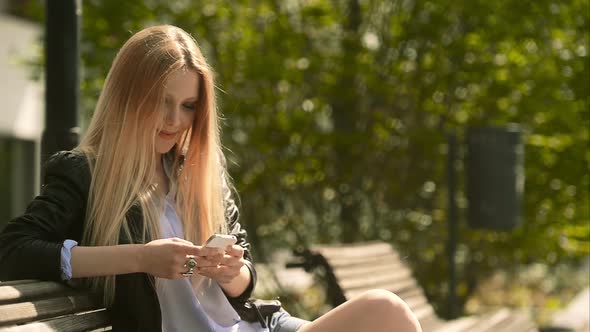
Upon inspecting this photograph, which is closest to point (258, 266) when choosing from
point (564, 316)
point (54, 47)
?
point (564, 316)

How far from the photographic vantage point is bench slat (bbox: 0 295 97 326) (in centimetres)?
298

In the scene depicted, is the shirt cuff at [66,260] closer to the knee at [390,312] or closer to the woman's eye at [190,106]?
the woman's eye at [190,106]

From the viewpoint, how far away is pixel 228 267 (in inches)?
140

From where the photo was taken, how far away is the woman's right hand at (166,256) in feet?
10.8

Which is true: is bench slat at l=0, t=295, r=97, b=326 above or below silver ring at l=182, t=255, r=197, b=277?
below

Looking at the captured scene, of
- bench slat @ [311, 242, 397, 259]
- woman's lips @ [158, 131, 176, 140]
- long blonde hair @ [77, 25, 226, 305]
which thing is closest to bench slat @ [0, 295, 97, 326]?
long blonde hair @ [77, 25, 226, 305]

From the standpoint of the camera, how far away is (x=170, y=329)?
368 centimetres

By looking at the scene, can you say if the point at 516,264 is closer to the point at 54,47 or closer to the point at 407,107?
the point at 407,107

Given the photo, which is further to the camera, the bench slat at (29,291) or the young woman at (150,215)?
the young woman at (150,215)

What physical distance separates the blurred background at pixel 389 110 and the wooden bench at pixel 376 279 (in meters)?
4.88

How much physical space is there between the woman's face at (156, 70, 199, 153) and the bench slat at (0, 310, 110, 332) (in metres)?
0.54

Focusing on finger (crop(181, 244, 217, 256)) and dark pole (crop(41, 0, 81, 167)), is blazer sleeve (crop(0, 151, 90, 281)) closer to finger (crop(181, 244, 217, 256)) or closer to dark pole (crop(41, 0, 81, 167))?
finger (crop(181, 244, 217, 256))

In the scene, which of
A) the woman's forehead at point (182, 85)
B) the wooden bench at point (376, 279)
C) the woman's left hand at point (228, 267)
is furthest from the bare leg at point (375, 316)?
the wooden bench at point (376, 279)

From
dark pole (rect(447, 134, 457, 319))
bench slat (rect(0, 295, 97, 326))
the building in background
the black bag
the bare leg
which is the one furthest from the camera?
the building in background
